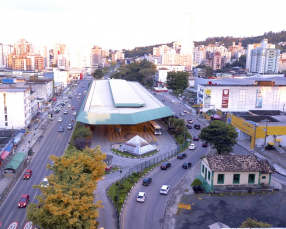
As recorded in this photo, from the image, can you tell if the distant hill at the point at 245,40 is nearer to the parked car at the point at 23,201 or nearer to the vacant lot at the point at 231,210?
the vacant lot at the point at 231,210

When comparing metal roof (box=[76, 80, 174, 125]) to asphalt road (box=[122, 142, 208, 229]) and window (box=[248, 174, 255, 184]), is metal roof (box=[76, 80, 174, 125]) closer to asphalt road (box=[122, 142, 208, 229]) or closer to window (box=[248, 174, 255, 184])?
asphalt road (box=[122, 142, 208, 229])

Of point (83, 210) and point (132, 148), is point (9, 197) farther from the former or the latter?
point (132, 148)

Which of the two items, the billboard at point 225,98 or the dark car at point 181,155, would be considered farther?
the billboard at point 225,98

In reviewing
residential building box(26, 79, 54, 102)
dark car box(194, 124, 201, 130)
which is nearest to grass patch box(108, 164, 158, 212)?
dark car box(194, 124, 201, 130)

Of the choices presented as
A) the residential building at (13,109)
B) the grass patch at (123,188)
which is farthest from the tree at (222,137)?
the residential building at (13,109)

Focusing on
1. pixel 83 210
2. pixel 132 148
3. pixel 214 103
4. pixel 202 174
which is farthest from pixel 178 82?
pixel 83 210

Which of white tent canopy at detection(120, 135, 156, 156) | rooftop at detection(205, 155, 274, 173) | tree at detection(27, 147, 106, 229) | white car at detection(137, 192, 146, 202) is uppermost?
tree at detection(27, 147, 106, 229)

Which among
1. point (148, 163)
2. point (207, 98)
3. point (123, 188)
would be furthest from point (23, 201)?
point (207, 98)
